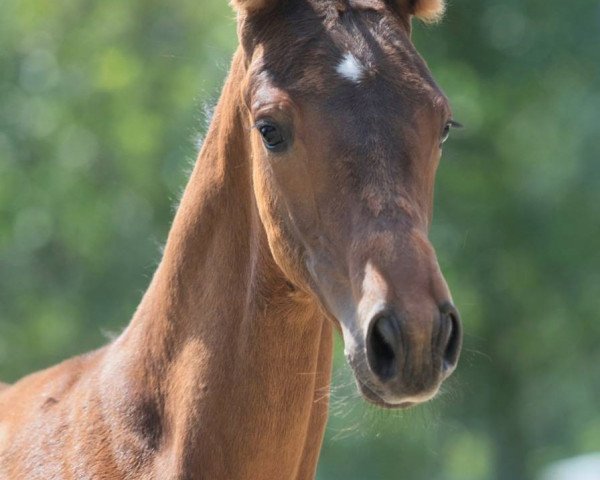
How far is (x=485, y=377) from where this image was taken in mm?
19062

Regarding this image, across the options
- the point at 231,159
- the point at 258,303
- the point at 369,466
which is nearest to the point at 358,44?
the point at 231,159

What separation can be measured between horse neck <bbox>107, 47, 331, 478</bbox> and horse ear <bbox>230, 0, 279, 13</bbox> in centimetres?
21

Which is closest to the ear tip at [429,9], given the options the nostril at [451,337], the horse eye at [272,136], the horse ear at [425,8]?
the horse ear at [425,8]

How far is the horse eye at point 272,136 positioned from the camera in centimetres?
430

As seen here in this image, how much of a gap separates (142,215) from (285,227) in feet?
51.7

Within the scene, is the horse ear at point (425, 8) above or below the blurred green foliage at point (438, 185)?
above

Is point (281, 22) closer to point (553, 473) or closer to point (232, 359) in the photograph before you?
point (232, 359)

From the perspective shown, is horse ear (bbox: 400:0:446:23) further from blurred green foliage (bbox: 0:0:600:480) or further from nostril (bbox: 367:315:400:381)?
blurred green foliage (bbox: 0:0:600:480)

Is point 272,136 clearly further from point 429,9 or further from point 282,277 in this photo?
point 429,9

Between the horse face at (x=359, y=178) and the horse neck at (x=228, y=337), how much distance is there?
0.60 ft

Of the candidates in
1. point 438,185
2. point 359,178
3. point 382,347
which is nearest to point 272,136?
point 359,178

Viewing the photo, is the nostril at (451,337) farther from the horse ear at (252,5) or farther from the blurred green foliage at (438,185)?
the blurred green foliage at (438,185)

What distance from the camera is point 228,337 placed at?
4504mm

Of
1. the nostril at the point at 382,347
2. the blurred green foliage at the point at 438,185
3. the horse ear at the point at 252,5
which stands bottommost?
the blurred green foliage at the point at 438,185
